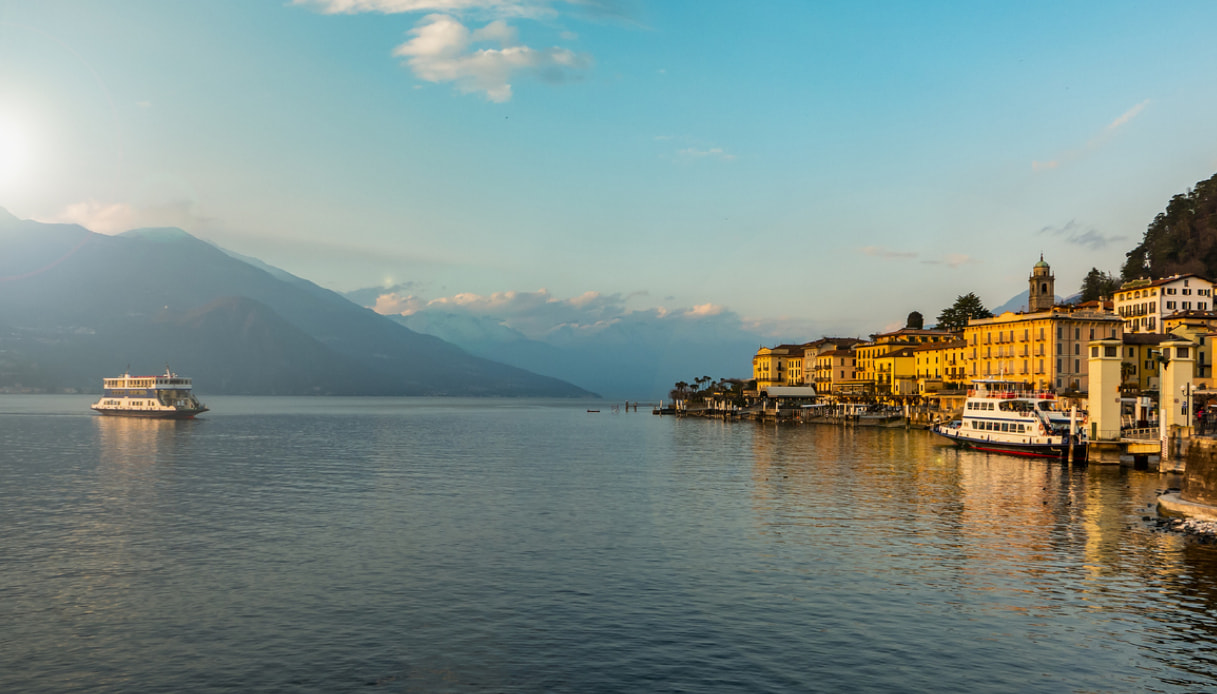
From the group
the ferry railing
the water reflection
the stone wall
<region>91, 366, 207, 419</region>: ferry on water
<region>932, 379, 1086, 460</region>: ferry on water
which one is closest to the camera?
the water reflection

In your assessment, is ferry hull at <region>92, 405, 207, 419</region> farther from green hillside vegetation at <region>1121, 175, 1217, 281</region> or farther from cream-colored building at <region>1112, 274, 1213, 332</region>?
green hillside vegetation at <region>1121, 175, 1217, 281</region>

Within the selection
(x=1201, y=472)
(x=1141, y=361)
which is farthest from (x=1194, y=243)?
(x=1201, y=472)

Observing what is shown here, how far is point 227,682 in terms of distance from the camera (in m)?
22.6

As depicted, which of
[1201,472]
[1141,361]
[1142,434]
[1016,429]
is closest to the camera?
[1201,472]

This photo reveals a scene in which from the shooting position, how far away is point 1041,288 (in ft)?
548

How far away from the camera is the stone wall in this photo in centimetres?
4766

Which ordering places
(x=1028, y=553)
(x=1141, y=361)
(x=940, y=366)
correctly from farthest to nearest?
A: (x=940, y=366), (x=1141, y=361), (x=1028, y=553)

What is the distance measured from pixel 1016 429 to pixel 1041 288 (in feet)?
263

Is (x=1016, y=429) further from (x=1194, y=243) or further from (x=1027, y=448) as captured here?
(x=1194, y=243)

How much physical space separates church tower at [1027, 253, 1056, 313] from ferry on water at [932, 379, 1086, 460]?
58.4 meters

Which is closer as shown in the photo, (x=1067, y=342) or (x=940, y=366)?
(x=1067, y=342)

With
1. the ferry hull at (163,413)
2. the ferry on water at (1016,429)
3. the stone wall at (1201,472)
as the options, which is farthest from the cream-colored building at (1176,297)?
the ferry hull at (163,413)

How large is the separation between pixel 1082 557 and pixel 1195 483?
15420mm

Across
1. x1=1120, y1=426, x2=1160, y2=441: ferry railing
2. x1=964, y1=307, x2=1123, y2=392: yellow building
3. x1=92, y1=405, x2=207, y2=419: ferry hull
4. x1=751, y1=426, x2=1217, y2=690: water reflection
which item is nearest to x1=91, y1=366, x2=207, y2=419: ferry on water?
x1=92, y1=405, x2=207, y2=419: ferry hull
